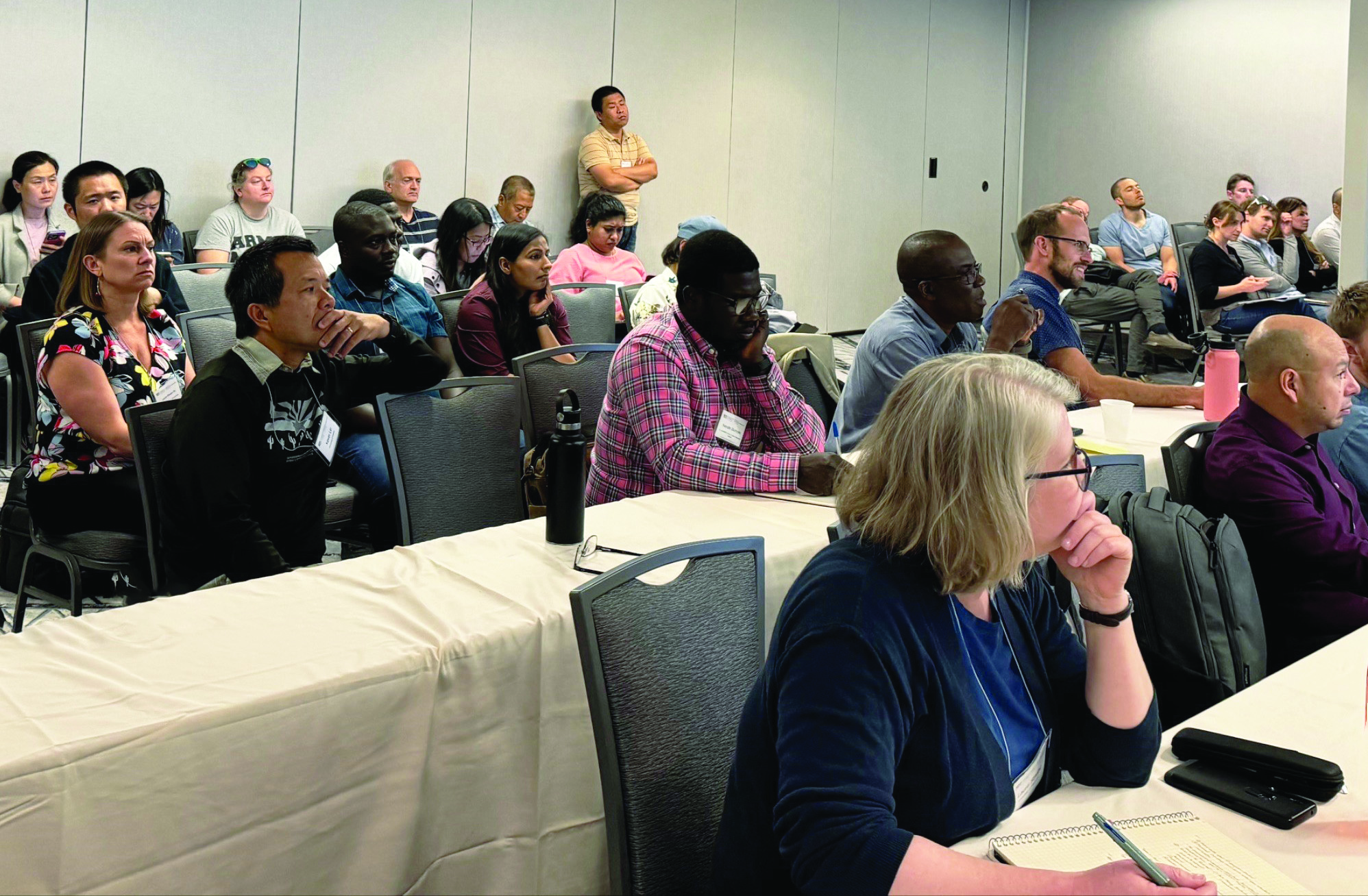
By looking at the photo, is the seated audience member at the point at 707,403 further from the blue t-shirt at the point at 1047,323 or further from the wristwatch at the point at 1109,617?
the blue t-shirt at the point at 1047,323

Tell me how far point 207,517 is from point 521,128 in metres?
5.80

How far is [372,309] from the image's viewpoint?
398cm

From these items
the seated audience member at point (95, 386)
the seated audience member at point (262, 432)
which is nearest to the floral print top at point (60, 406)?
the seated audience member at point (95, 386)

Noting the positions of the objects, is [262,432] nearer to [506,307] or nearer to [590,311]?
[506,307]

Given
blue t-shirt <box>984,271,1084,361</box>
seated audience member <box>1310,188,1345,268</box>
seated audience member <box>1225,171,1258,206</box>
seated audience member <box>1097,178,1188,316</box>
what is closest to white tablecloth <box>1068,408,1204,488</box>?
blue t-shirt <box>984,271,1084,361</box>

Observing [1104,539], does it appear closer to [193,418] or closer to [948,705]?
[948,705]

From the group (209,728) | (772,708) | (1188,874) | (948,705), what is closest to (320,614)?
(209,728)

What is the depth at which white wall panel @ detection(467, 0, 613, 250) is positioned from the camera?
24.8ft

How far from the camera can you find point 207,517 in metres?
2.44

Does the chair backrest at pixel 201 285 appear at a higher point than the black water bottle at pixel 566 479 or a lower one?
higher

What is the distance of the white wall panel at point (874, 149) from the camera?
9.86m

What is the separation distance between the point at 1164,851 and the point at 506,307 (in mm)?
3470

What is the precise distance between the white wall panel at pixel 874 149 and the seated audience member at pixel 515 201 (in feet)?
11.7

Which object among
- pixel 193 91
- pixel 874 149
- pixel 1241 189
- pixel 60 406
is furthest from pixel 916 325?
Result: pixel 1241 189
